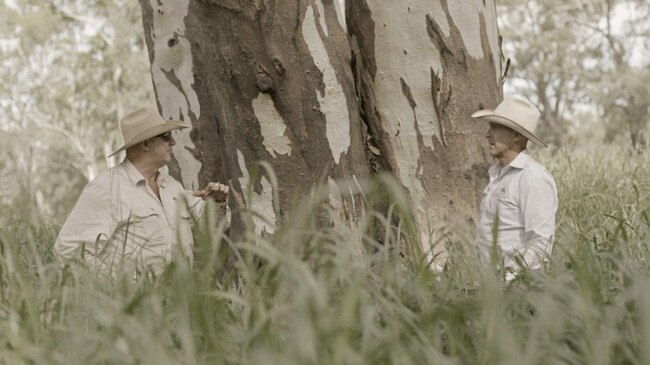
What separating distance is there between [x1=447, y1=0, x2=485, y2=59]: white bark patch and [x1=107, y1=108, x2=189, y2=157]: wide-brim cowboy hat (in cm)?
149

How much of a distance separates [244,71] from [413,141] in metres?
1.08

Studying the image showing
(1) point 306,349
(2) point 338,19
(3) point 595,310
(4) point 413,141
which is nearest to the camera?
(1) point 306,349

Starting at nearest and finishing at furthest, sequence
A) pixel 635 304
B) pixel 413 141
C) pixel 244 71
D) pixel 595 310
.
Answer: pixel 595 310, pixel 635 304, pixel 244 71, pixel 413 141

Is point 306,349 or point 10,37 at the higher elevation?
point 10,37

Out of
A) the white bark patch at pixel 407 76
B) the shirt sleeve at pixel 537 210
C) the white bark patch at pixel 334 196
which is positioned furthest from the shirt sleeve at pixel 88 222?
the shirt sleeve at pixel 537 210

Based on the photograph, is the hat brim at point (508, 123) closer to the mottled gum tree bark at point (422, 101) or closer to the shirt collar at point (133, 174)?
the mottled gum tree bark at point (422, 101)

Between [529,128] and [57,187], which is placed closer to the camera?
[529,128]

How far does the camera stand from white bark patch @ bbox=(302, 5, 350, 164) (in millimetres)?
4352

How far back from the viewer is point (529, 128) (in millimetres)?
4379

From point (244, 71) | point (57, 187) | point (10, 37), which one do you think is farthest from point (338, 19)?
point (57, 187)

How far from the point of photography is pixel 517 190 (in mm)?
4277

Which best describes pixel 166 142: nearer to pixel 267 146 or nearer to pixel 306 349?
pixel 267 146

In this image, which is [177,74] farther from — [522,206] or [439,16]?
[522,206]

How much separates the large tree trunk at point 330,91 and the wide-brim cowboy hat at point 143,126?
0.29m
